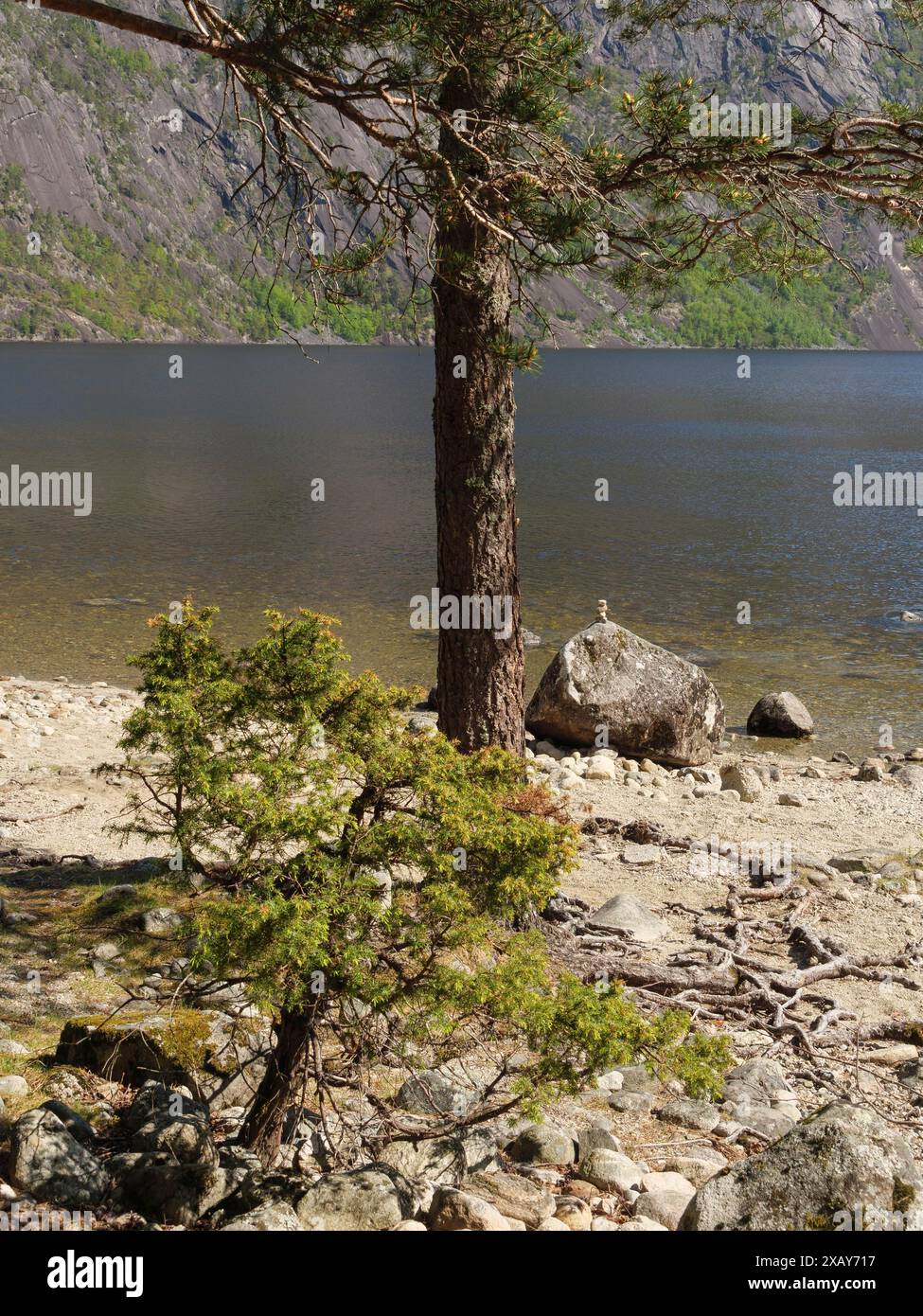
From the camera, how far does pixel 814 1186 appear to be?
448 centimetres

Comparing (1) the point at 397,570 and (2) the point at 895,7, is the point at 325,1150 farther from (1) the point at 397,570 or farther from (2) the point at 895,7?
(1) the point at 397,570

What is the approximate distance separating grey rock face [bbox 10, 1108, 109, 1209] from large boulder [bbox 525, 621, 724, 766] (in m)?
11.4

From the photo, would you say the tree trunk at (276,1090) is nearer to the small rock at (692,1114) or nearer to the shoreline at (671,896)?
the shoreline at (671,896)

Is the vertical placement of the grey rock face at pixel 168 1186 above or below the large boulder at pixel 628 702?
below

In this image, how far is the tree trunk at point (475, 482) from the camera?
7.89m

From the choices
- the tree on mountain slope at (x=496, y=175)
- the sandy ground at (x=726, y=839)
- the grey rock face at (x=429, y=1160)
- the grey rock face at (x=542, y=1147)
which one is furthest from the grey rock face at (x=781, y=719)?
the grey rock face at (x=429, y=1160)

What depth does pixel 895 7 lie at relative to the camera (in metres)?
8.38

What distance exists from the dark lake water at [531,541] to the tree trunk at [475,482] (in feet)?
14.5

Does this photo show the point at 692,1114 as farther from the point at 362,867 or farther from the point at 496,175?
the point at 496,175

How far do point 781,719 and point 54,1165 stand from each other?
14334 millimetres

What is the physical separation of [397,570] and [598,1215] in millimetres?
25434

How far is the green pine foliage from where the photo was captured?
15.0 feet

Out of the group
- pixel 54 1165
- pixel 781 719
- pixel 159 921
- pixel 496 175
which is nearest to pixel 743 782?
pixel 781 719

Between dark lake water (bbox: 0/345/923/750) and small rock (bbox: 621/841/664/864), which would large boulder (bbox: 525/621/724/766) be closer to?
dark lake water (bbox: 0/345/923/750)
